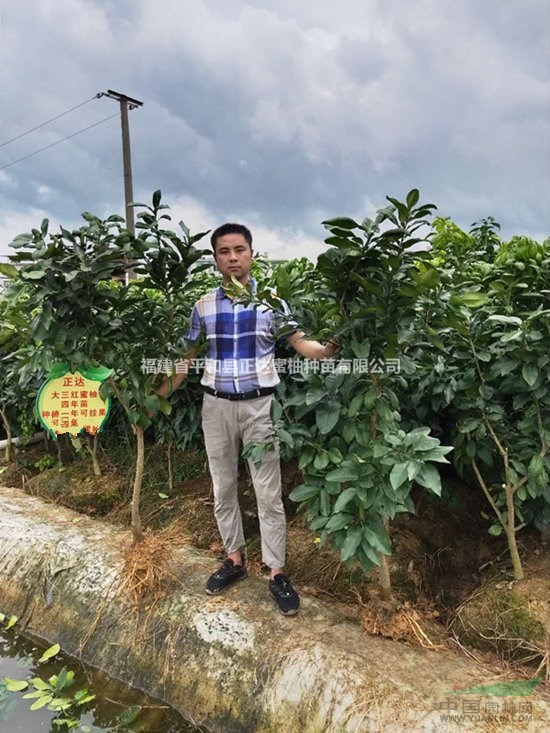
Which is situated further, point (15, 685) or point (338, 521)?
point (15, 685)

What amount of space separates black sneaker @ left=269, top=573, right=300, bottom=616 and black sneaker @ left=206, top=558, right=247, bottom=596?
0.21 metres

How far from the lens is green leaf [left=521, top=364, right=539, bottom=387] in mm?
1973

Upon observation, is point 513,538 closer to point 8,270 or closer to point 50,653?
point 50,653

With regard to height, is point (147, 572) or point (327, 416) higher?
point (327, 416)

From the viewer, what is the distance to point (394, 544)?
2.62m

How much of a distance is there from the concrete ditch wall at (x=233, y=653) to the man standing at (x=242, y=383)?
6.5 inches

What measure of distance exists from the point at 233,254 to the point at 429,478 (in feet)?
4.09

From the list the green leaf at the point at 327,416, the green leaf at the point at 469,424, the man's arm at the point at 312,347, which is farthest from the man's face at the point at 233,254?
the green leaf at the point at 469,424

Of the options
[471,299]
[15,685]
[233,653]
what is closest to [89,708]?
[15,685]

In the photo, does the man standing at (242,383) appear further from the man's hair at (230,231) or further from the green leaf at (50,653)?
the green leaf at (50,653)

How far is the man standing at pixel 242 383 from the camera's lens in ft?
7.54

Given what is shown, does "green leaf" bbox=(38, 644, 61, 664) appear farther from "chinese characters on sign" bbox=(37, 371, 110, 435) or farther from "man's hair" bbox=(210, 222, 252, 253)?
"man's hair" bbox=(210, 222, 252, 253)

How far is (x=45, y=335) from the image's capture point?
2260mm

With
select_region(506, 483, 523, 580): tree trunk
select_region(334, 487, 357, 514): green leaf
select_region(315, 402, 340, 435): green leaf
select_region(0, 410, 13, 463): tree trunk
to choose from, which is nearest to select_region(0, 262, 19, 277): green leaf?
select_region(315, 402, 340, 435): green leaf
